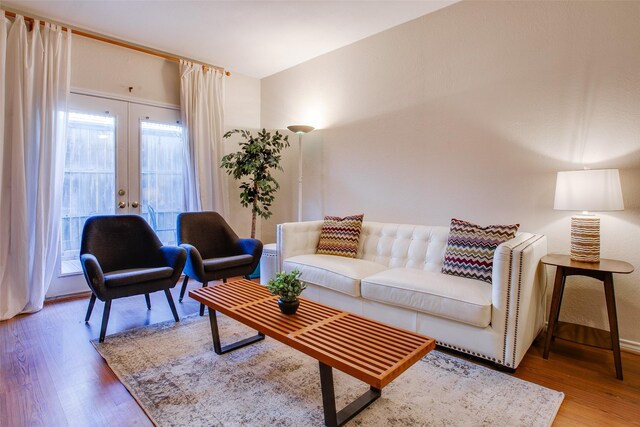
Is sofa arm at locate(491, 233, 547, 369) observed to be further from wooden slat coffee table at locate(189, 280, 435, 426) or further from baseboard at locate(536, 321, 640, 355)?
baseboard at locate(536, 321, 640, 355)

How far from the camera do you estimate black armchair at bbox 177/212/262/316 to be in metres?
2.91

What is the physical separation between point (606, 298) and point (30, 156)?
4624 mm

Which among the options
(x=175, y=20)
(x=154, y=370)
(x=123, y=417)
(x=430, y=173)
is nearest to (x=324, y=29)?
(x=175, y=20)

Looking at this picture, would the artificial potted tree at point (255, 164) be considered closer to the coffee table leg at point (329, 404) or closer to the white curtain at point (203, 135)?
the white curtain at point (203, 135)

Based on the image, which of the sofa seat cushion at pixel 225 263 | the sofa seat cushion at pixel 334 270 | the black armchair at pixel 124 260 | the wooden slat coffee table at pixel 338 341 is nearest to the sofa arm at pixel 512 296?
the wooden slat coffee table at pixel 338 341

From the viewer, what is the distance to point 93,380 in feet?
6.30

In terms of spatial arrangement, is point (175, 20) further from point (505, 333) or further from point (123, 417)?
point (505, 333)

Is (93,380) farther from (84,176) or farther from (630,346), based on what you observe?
(630,346)

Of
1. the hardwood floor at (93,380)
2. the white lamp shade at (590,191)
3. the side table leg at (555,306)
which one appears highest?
the white lamp shade at (590,191)

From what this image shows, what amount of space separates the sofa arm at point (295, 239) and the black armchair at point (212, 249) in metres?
0.22

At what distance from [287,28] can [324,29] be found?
0.38 metres

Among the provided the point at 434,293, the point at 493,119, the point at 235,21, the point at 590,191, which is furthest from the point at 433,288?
the point at 235,21

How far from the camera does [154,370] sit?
201 centimetres

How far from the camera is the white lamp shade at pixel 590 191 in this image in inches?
81.0
